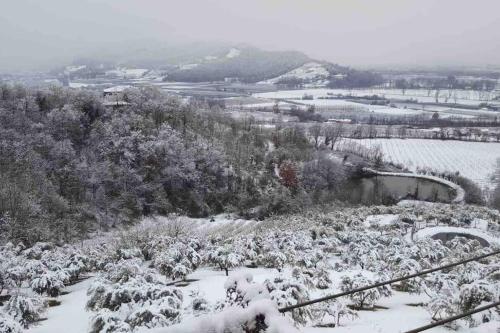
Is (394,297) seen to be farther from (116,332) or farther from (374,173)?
(374,173)

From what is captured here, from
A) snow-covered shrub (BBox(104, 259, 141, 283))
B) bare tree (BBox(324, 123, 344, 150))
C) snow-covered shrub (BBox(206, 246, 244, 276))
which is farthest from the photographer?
bare tree (BBox(324, 123, 344, 150))

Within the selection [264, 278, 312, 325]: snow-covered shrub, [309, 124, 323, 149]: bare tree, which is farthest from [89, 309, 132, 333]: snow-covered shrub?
[309, 124, 323, 149]: bare tree

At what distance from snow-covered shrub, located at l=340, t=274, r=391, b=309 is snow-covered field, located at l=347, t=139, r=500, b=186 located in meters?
42.8

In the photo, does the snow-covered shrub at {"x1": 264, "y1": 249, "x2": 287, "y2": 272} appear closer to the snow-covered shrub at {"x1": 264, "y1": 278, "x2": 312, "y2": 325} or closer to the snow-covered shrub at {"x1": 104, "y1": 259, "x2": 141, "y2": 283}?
the snow-covered shrub at {"x1": 104, "y1": 259, "x2": 141, "y2": 283}

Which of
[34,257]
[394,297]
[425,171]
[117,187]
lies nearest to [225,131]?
[117,187]

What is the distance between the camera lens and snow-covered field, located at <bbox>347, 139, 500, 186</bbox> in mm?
50500

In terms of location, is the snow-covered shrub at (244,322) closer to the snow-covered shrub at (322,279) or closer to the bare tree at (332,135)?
the snow-covered shrub at (322,279)

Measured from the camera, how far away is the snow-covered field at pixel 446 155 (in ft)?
166

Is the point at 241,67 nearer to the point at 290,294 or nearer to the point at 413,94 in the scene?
the point at 413,94

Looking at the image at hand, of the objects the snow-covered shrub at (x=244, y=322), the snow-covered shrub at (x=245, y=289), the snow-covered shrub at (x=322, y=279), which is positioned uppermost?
the snow-covered shrub at (x=244, y=322)

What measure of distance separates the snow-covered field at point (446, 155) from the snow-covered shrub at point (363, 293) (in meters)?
42.8

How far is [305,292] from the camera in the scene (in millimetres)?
7832

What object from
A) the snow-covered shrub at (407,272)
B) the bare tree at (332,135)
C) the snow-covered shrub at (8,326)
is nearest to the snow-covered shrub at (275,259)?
the snow-covered shrub at (407,272)

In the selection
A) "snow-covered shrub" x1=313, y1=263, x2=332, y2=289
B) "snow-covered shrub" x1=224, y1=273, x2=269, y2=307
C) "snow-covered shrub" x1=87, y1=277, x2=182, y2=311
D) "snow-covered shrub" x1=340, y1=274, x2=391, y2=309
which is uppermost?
"snow-covered shrub" x1=224, y1=273, x2=269, y2=307
